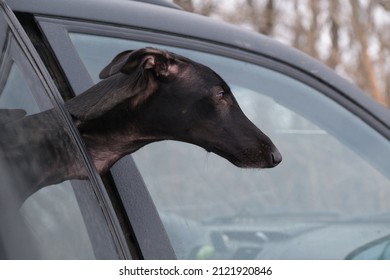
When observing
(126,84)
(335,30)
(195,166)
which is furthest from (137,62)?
(335,30)

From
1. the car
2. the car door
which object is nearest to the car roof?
the car

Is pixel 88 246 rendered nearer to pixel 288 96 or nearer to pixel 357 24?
pixel 288 96

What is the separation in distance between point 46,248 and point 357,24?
880 cm

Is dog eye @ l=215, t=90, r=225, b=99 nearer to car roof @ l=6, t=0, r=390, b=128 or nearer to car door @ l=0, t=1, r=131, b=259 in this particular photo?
car roof @ l=6, t=0, r=390, b=128

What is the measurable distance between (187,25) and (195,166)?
1.09m

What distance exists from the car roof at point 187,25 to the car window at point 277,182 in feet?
0.18

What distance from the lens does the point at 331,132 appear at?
319cm

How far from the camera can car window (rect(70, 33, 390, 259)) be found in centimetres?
304

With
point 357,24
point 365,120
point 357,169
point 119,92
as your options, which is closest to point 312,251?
point 357,169

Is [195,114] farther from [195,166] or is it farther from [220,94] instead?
[195,166]

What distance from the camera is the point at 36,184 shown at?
1.75 meters

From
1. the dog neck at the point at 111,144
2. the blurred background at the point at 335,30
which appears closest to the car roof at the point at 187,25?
the dog neck at the point at 111,144

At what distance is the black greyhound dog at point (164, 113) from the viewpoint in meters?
2.43

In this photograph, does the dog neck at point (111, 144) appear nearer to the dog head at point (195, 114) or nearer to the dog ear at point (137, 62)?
the dog head at point (195, 114)
